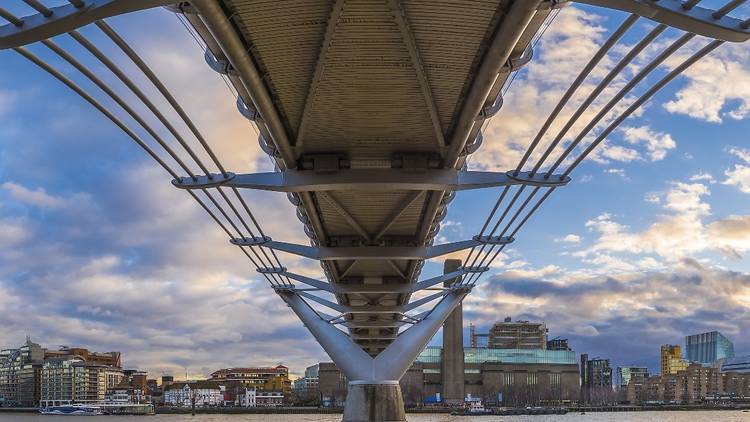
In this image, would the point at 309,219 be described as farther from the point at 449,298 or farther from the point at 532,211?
the point at 449,298

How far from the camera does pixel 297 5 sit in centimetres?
1550

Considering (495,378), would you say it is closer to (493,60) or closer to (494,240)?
(494,240)

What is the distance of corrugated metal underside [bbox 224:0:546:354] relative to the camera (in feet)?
51.5

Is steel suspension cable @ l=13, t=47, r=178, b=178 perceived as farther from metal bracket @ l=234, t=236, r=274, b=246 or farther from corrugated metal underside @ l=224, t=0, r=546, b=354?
metal bracket @ l=234, t=236, r=274, b=246

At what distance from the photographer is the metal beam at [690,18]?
12.1 m

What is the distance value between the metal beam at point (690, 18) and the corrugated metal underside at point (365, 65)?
326 centimetres

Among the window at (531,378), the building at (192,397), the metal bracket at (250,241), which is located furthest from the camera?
the building at (192,397)

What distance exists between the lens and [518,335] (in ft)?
611

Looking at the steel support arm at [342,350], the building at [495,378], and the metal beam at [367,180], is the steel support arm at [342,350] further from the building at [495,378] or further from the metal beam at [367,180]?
the building at [495,378]

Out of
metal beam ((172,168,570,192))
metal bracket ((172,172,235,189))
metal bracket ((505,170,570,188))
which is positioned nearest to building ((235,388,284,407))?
metal beam ((172,168,570,192))

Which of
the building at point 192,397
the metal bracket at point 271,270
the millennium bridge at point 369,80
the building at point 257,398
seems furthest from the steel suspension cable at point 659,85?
the building at point 192,397

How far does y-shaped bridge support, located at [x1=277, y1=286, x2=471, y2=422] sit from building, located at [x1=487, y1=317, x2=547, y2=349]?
457ft

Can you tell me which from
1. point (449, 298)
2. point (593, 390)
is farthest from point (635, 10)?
point (593, 390)

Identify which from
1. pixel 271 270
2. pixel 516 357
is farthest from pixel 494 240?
pixel 516 357
